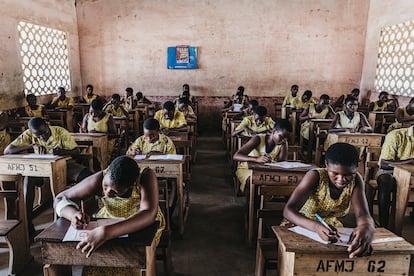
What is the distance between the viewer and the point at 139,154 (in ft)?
12.6

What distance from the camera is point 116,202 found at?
229 cm

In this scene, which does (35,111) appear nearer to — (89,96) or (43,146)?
(89,96)

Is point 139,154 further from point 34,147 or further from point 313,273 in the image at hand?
point 313,273

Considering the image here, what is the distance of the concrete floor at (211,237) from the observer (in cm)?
300

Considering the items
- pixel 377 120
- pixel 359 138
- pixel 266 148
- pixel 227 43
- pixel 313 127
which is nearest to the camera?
pixel 266 148

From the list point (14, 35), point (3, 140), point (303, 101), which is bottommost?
point (3, 140)

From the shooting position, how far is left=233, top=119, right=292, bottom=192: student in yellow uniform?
361 centimetres

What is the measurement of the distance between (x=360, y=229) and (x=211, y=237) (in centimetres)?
196

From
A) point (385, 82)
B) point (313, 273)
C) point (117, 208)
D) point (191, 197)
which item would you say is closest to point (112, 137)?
point (191, 197)

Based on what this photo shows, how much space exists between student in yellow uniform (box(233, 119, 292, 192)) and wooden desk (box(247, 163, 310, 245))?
284 mm

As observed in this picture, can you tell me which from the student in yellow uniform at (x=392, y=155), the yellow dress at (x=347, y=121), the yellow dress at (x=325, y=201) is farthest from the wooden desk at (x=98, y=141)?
the yellow dress at (x=347, y=121)

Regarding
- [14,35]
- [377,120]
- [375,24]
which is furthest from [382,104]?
[14,35]

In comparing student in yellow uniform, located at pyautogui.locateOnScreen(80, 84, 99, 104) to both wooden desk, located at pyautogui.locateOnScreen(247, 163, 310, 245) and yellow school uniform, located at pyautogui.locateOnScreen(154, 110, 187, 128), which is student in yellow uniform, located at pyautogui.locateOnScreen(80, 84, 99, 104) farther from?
wooden desk, located at pyautogui.locateOnScreen(247, 163, 310, 245)

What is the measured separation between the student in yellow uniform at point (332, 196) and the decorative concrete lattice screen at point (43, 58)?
24.4 ft
